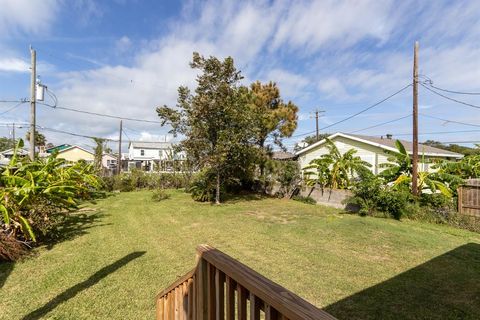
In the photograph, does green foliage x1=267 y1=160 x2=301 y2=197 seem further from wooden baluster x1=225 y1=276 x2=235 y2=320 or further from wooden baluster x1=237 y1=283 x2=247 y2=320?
wooden baluster x1=237 y1=283 x2=247 y2=320

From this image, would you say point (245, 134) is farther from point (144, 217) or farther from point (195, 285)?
point (195, 285)

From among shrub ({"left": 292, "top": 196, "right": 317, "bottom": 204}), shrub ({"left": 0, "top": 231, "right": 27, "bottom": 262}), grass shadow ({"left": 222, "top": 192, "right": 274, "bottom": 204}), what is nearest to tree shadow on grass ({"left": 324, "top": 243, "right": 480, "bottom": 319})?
shrub ({"left": 0, "top": 231, "right": 27, "bottom": 262})

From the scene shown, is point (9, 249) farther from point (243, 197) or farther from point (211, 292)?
point (243, 197)

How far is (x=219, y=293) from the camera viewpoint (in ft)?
5.89

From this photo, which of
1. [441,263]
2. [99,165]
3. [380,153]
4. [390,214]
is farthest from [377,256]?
[99,165]

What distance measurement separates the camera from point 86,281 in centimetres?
461

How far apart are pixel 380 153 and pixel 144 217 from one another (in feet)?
42.6

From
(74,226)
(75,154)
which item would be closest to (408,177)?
(74,226)

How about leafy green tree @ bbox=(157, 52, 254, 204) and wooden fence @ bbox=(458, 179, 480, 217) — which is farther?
leafy green tree @ bbox=(157, 52, 254, 204)

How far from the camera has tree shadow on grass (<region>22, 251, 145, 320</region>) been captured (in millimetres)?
3684

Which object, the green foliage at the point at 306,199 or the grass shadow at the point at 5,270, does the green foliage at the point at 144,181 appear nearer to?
the green foliage at the point at 306,199

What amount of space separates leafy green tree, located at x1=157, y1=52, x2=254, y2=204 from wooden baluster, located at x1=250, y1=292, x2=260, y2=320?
417 inches

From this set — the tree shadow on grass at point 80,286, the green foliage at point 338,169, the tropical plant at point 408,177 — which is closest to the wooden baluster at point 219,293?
the tree shadow on grass at point 80,286

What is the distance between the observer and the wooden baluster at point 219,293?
69.5 inches
